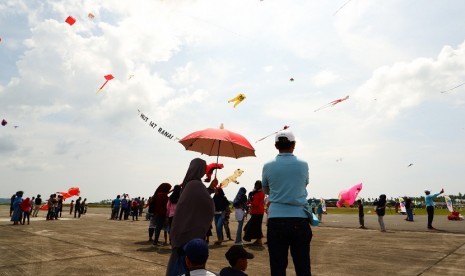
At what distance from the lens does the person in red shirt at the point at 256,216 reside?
8910mm

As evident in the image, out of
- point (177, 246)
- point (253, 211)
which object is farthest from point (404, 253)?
point (177, 246)

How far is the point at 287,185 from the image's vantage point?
3.38m

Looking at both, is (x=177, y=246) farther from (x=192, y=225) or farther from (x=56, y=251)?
(x=56, y=251)

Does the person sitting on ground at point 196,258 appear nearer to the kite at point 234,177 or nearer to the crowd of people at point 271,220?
the crowd of people at point 271,220

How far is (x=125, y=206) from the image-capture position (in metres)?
25.0

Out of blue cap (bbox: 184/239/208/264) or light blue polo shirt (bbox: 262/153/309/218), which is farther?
light blue polo shirt (bbox: 262/153/309/218)

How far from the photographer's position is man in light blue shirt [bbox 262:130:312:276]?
3.19m

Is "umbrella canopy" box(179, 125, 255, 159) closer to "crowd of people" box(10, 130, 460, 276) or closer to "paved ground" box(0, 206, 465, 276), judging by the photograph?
"paved ground" box(0, 206, 465, 276)

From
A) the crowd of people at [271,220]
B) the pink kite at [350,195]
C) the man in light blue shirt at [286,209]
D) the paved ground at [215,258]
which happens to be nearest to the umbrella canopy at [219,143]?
the paved ground at [215,258]

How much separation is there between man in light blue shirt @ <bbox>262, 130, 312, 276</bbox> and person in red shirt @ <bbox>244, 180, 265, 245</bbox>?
17.8ft

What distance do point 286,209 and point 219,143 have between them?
4572 millimetres

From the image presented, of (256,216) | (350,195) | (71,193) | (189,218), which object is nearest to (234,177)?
(256,216)

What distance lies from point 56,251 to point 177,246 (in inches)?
241

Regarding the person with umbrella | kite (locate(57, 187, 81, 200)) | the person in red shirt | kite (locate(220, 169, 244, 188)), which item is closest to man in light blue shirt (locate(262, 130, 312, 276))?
the person with umbrella
